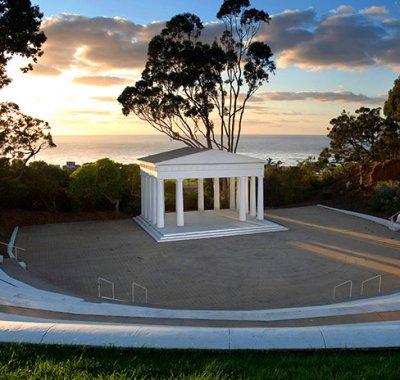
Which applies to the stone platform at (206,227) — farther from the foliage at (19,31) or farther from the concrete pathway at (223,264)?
the foliage at (19,31)

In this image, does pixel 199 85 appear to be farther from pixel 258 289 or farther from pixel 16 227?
pixel 258 289

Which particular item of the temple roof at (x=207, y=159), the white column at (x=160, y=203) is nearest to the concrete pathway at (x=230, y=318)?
the white column at (x=160, y=203)

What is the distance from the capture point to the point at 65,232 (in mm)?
27297

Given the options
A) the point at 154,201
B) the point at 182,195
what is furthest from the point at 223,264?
the point at 154,201

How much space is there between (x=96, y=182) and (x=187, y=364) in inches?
1056

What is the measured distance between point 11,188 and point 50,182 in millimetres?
2987

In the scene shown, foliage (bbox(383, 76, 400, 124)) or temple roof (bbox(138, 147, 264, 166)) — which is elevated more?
foliage (bbox(383, 76, 400, 124))

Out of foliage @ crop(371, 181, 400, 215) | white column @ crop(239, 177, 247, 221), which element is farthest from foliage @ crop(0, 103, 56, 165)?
foliage @ crop(371, 181, 400, 215)

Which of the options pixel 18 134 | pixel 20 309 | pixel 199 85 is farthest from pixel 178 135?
pixel 20 309

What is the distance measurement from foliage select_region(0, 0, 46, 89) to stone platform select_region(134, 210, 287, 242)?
531 inches

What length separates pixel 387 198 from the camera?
3234 cm

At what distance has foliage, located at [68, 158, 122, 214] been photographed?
3067 cm

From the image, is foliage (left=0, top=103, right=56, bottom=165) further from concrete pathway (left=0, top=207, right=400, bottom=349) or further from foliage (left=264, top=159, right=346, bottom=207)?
foliage (left=264, top=159, right=346, bottom=207)

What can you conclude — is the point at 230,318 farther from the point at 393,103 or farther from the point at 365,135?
the point at 393,103
